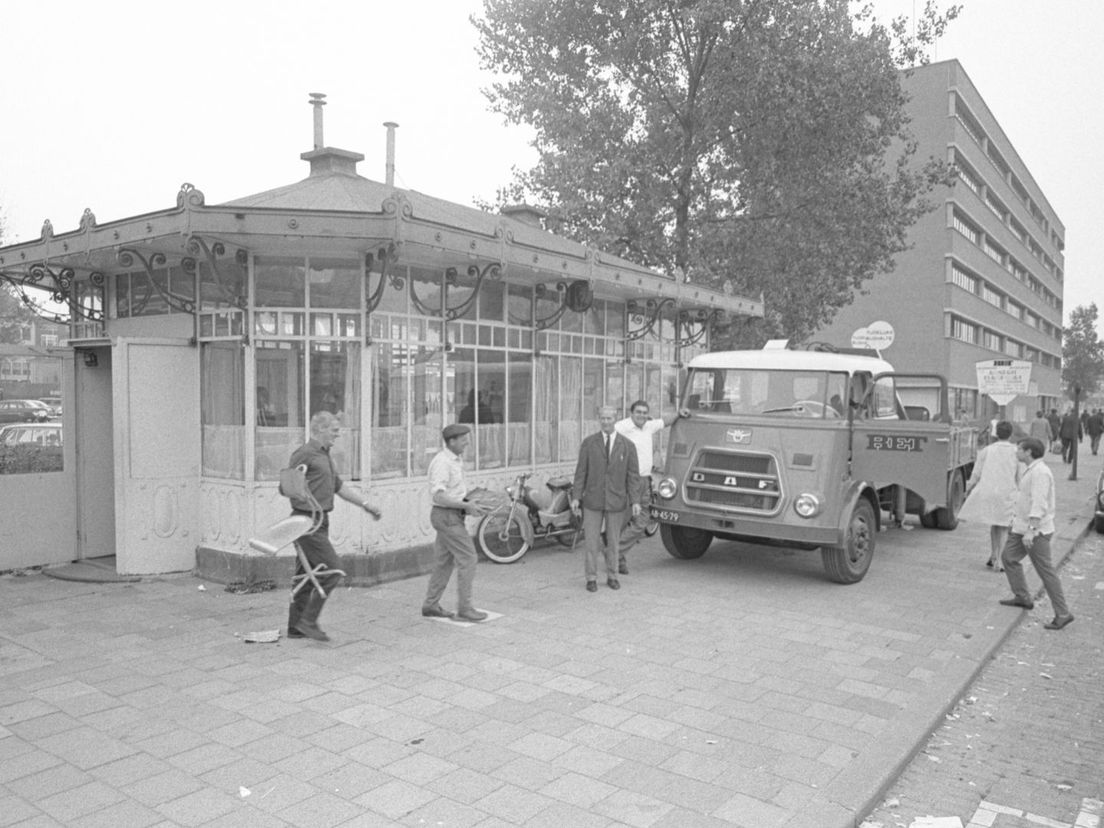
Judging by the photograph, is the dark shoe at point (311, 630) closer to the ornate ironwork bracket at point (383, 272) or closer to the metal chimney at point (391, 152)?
the ornate ironwork bracket at point (383, 272)

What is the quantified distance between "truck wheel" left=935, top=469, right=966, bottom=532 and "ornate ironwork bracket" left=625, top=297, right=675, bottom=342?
16.4 feet

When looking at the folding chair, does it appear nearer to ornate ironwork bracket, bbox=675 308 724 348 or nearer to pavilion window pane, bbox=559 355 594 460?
pavilion window pane, bbox=559 355 594 460

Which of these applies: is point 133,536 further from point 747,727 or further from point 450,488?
point 747,727

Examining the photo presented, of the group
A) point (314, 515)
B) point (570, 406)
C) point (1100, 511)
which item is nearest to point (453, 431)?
point (314, 515)

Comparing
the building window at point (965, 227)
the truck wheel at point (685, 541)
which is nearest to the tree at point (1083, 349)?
the building window at point (965, 227)

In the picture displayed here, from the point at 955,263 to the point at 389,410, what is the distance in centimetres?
4044

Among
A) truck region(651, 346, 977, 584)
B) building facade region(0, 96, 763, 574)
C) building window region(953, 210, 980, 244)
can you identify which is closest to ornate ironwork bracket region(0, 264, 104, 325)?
building facade region(0, 96, 763, 574)

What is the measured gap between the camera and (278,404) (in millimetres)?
8500

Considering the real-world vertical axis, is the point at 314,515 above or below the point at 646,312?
below

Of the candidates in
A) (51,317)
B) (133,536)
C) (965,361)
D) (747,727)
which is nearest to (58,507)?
Result: (133,536)

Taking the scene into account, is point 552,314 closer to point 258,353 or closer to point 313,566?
point 258,353

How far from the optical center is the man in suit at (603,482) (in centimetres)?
831

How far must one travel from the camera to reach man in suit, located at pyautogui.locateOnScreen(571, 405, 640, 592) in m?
8.31

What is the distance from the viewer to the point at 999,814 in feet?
13.9
